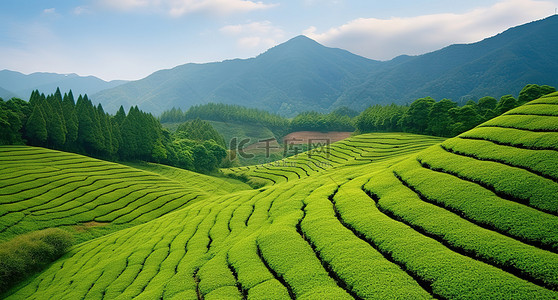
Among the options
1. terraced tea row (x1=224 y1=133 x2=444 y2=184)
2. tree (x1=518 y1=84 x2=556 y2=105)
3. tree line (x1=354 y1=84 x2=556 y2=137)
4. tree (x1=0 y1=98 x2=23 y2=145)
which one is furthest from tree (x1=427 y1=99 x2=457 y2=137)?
tree (x1=0 y1=98 x2=23 y2=145)

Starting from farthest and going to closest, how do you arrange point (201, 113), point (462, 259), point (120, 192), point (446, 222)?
1. point (201, 113)
2. point (120, 192)
3. point (446, 222)
4. point (462, 259)

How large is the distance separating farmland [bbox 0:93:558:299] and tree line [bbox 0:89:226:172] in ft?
99.0

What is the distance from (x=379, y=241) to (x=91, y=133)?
62.3 m

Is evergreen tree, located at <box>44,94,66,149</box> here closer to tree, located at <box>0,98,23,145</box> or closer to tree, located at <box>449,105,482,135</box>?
tree, located at <box>0,98,23,145</box>

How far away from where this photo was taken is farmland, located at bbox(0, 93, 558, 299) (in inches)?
353

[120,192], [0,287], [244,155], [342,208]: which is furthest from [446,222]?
[244,155]

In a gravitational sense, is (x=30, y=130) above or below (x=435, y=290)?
above

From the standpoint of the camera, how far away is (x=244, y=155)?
113 metres

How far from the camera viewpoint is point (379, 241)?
11.6 m

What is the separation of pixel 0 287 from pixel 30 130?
38.6 m

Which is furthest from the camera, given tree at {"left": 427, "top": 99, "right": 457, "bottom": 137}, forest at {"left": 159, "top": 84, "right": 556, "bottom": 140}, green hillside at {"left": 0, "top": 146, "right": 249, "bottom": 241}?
tree at {"left": 427, "top": 99, "right": 457, "bottom": 137}

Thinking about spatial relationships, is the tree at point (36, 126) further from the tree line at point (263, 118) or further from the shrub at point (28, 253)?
the tree line at point (263, 118)

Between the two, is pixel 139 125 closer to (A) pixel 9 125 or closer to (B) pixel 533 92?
(A) pixel 9 125

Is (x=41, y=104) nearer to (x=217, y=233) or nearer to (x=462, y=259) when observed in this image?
(x=217, y=233)
